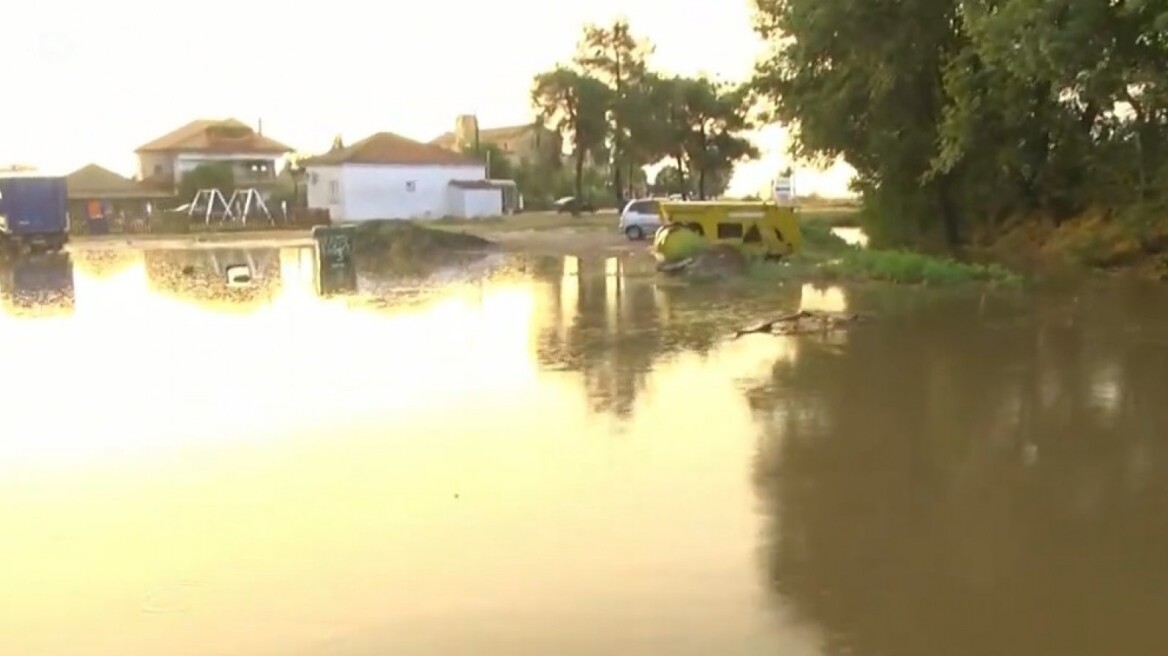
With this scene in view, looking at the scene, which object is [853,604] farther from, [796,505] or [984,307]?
[984,307]

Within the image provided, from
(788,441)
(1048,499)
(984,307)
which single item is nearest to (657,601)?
(1048,499)

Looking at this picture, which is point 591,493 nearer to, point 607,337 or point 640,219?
point 607,337

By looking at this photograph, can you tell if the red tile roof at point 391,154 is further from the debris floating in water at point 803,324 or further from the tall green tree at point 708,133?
the debris floating in water at point 803,324

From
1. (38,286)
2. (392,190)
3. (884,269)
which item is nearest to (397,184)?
(392,190)

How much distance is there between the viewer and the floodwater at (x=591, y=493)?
6.86 m

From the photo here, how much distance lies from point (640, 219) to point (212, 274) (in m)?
14.4

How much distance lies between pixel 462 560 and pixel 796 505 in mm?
2375

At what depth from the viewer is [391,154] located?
62.4 meters

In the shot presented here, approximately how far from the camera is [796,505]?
9000mm

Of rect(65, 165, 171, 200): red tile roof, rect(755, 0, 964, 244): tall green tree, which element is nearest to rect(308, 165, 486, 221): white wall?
rect(65, 165, 171, 200): red tile roof

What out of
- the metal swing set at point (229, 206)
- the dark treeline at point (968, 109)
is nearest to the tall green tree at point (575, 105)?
the metal swing set at point (229, 206)

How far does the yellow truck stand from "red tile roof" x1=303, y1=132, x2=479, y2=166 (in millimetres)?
32070

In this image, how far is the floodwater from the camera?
6.86m

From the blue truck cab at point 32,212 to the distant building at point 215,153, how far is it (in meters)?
25.8
